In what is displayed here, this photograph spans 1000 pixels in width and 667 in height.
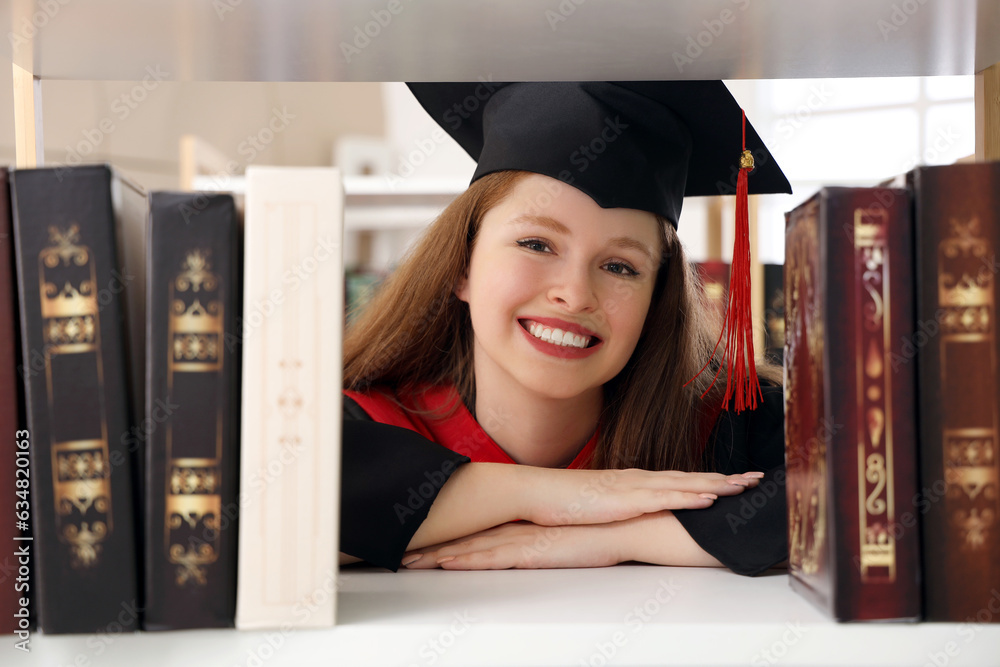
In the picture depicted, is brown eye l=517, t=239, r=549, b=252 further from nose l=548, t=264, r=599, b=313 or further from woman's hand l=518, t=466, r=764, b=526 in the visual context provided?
woman's hand l=518, t=466, r=764, b=526

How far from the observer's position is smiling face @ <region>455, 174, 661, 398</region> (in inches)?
35.9

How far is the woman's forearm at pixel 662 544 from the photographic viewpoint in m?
0.68

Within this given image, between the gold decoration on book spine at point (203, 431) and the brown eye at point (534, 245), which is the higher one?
the brown eye at point (534, 245)

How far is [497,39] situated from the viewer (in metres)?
0.64

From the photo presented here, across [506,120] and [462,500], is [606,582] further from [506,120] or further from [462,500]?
[506,120]

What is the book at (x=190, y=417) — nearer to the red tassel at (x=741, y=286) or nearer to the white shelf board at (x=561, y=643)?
the white shelf board at (x=561, y=643)

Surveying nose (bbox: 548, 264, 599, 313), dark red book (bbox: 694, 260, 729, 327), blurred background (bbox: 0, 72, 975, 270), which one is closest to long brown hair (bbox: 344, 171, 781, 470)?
nose (bbox: 548, 264, 599, 313)

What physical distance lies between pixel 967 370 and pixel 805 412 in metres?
0.10

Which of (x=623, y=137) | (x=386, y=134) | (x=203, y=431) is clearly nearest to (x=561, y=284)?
(x=623, y=137)

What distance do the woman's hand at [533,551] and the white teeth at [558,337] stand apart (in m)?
0.30

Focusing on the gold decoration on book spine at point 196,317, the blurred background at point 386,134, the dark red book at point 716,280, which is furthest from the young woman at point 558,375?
the blurred background at point 386,134

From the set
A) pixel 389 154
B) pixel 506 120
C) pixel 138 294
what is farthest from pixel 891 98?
pixel 138 294

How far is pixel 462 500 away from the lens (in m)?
0.72

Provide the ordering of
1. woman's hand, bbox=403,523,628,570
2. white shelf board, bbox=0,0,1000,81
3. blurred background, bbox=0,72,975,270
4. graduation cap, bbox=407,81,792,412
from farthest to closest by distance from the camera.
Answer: blurred background, bbox=0,72,975,270 < graduation cap, bbox=407,81,792,412 < woman's hand, bbox=403,523,628,570 < white shelf board, bbox=0,0,1000,81
